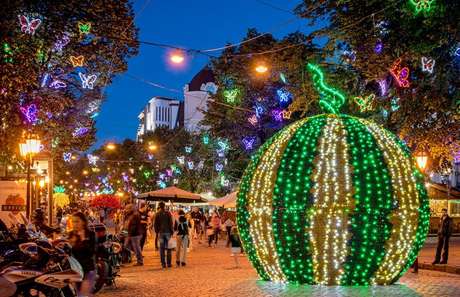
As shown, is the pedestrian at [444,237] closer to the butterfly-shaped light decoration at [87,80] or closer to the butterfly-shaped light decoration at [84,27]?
the butterfly-shaped light decoration at [84,27]

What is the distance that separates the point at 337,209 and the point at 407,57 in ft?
24.5

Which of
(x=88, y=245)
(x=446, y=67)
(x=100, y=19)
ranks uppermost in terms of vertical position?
(x=100, y=19)

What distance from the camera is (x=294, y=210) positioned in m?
11.9

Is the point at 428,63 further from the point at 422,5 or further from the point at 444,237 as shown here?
the point at 444,237

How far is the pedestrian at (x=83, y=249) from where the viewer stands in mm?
9312

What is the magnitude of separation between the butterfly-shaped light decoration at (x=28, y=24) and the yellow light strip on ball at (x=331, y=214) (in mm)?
7492

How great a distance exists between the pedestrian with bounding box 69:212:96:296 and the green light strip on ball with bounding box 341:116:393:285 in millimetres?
4736

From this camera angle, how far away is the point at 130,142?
95812 mm

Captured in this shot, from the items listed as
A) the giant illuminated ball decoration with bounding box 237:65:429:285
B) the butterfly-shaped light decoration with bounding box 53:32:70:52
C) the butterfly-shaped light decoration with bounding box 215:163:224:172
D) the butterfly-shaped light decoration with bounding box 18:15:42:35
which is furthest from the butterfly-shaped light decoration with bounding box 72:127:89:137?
the butterfly-shaped light decoration with bounding box 215:163:224:172

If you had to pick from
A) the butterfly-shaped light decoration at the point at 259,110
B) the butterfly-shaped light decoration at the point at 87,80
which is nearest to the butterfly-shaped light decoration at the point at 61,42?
the butterfly-shaped light decoration at the point at 87,80

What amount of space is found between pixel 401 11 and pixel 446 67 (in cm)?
349

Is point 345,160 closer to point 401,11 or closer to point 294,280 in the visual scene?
point 294,280

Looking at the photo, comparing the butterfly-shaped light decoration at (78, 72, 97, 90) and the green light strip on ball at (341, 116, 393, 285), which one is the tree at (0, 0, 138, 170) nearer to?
the butterfly-shaped light decoration at (78, 72, 97, 90)

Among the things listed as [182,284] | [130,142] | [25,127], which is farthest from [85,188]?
[182,284]
